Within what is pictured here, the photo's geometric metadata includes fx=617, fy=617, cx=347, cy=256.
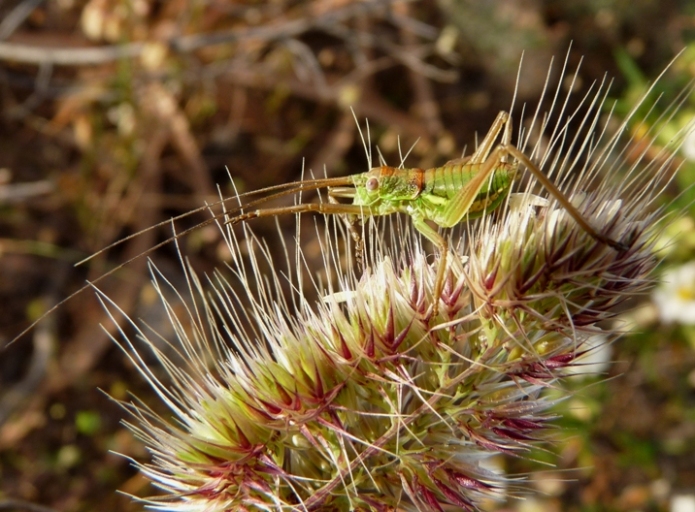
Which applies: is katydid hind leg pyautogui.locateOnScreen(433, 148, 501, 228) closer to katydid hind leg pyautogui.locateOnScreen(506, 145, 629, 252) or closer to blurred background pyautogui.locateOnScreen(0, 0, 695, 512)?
katydid hind leg pyautogui.locateOnScreen(506, 145, 629, 252)

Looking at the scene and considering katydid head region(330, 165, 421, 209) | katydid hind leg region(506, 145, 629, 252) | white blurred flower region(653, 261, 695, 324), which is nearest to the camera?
katydid hind leg region(506, 145, 629, 252)

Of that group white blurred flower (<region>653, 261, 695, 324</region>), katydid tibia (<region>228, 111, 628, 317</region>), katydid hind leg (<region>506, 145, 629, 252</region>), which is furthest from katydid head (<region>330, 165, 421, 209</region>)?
white blurred flower (<region>653, 261, 695, 324</region>)

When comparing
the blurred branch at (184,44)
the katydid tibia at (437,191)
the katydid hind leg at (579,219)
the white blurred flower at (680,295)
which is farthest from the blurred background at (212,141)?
the katydid hind leg at (579,219)

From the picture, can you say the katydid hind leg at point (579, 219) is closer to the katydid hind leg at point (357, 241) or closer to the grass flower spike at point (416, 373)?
the grass flower spike at point (416, 373)

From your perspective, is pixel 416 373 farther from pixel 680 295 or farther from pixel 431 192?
pixel 680 295

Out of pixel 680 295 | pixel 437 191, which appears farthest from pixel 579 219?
pixel 680 295
